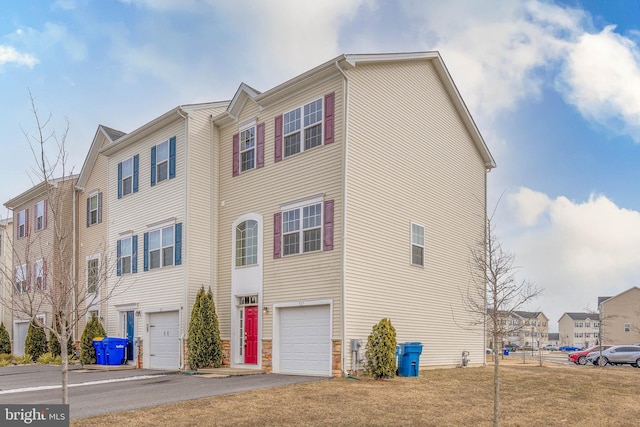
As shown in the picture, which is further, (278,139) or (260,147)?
(260,147)

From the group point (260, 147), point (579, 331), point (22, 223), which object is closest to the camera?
point (260, 147)

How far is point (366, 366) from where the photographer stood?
51.8 feet

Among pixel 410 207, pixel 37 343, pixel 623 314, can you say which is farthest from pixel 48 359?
pixel 623 314

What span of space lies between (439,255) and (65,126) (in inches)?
534

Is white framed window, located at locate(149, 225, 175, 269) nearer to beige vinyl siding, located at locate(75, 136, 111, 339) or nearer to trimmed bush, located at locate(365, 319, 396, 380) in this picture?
beige vinyl siding, located at locate(75, 136, 111, 339)

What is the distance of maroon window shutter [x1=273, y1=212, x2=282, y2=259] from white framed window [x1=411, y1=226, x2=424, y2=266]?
4.29m

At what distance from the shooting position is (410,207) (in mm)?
19219

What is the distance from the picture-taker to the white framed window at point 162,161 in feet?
71.9

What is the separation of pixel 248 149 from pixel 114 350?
9407 millimetres

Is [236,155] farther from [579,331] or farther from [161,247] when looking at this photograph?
[579,331]

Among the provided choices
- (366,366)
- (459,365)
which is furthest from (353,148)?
(459,365)

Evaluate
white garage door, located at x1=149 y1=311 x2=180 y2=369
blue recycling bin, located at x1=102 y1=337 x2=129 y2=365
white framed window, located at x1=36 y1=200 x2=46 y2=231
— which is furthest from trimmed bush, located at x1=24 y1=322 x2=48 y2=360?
white garage door, located at x1=149 y1=311 x2=180 y2=369

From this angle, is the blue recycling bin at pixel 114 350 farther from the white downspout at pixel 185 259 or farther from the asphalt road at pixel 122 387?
the white downspout at pixel 185 259

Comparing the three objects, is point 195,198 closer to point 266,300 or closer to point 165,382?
point 266,300
